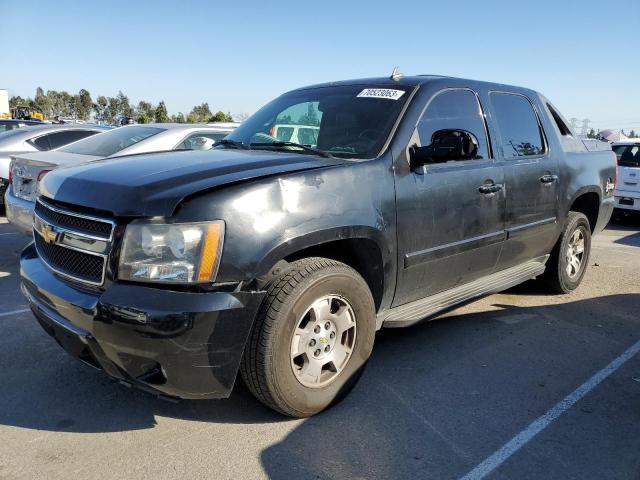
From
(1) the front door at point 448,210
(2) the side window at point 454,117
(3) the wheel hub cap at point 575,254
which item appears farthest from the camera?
(3) the wheel hub cap at point 575,254

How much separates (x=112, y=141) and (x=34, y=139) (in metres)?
3.39

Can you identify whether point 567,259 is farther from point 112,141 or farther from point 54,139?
point 54,139

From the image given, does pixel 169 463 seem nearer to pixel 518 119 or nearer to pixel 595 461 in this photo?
pixel 595 461

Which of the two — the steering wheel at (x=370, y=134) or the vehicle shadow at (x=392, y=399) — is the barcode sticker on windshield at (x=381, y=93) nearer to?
the steering wheel at (x=370, y=134)

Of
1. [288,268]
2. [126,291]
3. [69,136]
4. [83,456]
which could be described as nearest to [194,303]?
[126,291]

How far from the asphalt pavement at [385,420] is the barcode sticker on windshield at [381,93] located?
71.2 inches

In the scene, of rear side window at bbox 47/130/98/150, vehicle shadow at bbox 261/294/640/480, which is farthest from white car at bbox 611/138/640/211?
rear side window at bbox 47/130/98/150

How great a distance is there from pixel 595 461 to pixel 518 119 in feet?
9.31

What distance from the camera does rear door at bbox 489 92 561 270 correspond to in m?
4.20

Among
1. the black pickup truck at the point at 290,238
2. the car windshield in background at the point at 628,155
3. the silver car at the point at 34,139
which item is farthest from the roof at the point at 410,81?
the car windshield in background at the point at 628,155

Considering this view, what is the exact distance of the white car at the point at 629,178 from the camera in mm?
11023

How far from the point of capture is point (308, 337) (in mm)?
2881

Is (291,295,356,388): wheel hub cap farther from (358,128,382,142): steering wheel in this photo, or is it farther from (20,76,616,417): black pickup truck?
(358,128,382,142): steering wheel

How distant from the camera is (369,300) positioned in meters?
3.09
